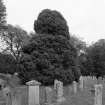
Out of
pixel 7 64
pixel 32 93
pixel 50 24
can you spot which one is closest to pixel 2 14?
pixel 50 24

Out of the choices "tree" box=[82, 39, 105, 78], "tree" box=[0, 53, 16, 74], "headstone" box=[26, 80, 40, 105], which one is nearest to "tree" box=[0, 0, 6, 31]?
"tree" box=[0, 53, 16, 74]

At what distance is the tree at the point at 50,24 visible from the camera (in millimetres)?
21047

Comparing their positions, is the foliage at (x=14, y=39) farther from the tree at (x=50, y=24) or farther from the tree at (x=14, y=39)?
the tree at (x=50, y=24)

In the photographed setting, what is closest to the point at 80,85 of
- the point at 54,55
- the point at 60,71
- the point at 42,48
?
the point at 60,71

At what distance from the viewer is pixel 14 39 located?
142 ft

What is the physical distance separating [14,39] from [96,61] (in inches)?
771

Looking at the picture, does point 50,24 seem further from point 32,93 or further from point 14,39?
point 14,39

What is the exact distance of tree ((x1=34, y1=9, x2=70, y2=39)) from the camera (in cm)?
2105

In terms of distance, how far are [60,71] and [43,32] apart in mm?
4784

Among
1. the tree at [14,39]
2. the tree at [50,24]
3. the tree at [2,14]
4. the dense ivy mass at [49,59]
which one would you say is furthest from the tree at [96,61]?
the tree at [50,24]

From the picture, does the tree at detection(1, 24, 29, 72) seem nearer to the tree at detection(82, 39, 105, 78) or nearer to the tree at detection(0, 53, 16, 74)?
the tree at detection(0, 53, 16, 74)

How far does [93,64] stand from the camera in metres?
46.7

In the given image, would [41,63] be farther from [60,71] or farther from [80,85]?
[80,85]

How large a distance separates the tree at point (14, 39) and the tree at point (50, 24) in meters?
20.7
